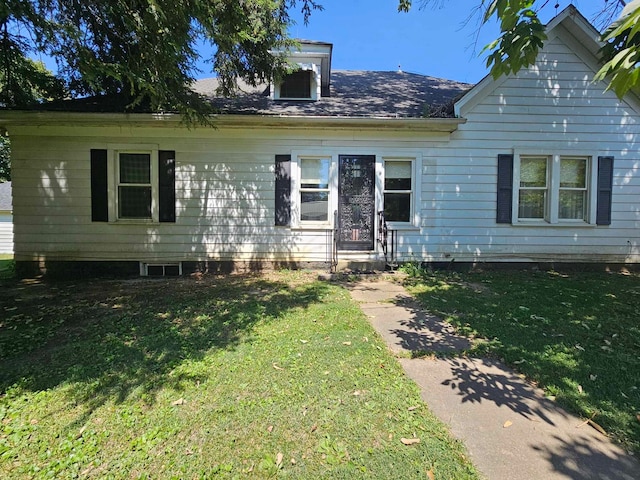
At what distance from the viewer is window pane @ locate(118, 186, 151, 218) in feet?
24.4

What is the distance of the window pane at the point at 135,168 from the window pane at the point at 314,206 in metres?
3.62

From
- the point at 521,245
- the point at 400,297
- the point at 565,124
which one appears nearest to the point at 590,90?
the point at 565,124

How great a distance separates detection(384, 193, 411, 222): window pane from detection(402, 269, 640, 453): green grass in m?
1.40

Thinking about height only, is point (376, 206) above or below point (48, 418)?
above

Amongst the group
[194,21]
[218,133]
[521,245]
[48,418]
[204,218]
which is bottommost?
[48,418]

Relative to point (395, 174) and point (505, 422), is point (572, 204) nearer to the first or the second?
point (395, 174)

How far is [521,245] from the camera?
303 inches

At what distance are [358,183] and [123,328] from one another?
5.52m

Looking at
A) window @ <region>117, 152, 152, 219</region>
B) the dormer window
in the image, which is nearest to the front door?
the dormer window

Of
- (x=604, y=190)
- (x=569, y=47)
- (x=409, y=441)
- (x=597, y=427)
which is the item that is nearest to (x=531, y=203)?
(x=604, y=190)

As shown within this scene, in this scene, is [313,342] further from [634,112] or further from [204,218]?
[634,112]

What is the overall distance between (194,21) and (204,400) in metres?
5.51

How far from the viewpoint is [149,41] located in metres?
4.70

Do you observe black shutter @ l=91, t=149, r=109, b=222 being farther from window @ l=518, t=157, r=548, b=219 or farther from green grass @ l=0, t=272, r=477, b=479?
window @ l=518, t=157, r=548, b=219
